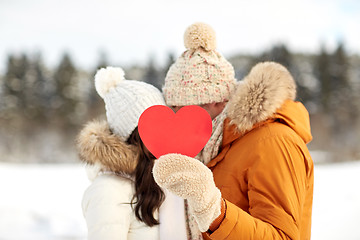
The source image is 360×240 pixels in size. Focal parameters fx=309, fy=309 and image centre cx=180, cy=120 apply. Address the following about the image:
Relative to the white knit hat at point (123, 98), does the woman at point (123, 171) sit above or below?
below

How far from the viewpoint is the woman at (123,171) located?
5.03ft

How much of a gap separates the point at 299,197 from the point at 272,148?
0.73ft

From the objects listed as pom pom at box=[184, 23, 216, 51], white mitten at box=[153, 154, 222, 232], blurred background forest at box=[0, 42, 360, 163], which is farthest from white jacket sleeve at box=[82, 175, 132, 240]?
blurred background forest at box=[0, 42, 360, 163]

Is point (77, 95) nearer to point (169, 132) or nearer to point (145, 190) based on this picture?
point (145, 190)

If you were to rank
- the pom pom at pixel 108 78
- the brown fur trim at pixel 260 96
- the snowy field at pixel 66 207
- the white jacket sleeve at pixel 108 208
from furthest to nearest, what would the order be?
the snowy field at pixel 66 207
the pom pom at pixel 108 78
the white jacket sleeve at pixel 108 208
the brown fur trim at pixel 260 96

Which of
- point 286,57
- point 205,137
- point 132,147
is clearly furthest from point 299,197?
point 286,57

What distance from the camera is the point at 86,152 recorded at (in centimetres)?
162

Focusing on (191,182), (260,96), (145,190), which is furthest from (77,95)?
(191,182)

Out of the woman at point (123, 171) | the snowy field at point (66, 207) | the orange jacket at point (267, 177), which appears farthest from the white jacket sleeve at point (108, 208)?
the snowy field at point (66, 207)

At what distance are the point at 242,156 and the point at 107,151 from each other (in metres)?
0.68

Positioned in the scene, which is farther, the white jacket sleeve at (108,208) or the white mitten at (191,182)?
the white jacket sleeve at (108,208)

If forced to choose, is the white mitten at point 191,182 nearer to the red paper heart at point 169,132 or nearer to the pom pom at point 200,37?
the red paper heart at point 169,132

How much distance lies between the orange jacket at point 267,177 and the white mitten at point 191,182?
105 millimetres

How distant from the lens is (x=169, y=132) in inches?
43.7
